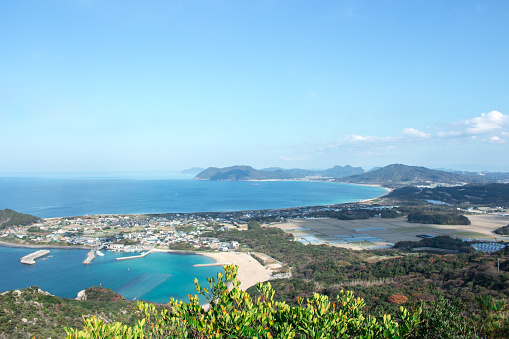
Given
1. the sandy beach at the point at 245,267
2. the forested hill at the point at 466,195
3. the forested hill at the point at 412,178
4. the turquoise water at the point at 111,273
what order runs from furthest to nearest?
the forested hill at the point at 412,178 → the forested hill at the point at 466,195 → the sandy beach at the point at 245,267 → the turquoise water at the point at 111,273

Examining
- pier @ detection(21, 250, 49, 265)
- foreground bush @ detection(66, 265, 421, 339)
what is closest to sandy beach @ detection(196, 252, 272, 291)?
pier @ detection(21, 250, 49, 265)

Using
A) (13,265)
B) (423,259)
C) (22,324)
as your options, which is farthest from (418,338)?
(13,265)

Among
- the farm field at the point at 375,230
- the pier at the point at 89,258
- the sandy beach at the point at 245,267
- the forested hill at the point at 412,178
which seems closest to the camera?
the sandy beach at the point at 245,267

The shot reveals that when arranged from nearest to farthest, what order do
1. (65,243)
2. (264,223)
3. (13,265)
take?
1. (13,265)
2. (65,243)
3. (264,223)

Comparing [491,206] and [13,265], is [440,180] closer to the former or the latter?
[491,206]

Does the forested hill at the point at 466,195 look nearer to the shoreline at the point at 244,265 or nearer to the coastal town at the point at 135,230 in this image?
the coastal town at the point at 135,230

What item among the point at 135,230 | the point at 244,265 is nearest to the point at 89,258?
the point at 135,230

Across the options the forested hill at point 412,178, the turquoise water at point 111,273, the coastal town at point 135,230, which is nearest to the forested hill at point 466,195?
the coastal town at point 135,230
